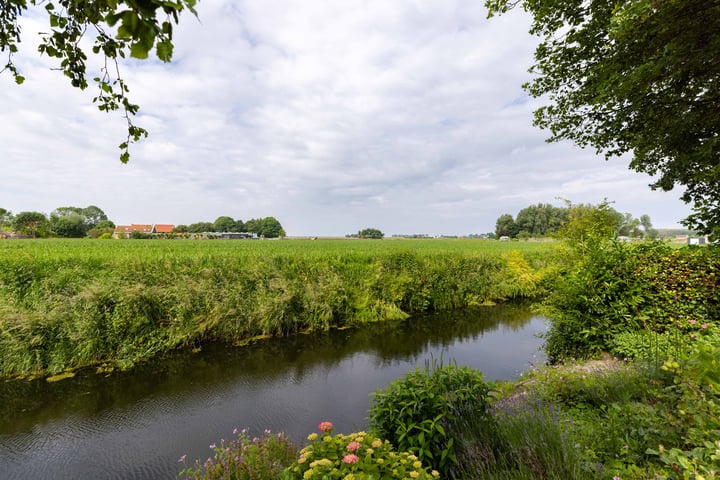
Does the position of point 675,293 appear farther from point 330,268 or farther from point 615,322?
point 330,268

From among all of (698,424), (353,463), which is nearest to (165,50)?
(353,463)

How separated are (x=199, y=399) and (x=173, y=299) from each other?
359 cm

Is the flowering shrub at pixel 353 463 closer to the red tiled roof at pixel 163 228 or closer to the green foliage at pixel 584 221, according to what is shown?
the green foliage at pixel 584 221

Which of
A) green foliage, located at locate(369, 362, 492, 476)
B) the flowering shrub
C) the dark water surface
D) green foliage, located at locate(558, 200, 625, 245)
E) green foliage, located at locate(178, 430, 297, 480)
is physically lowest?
the dark water surface

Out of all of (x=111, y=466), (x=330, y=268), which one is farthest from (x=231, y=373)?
(x=330, y=268)

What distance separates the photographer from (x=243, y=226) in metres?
104

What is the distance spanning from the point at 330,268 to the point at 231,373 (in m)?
5.67

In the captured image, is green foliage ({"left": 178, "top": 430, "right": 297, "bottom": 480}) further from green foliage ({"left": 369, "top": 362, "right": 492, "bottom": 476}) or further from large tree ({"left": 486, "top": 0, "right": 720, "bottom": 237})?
large tree ({"left": 486, "top": 0, "right": 720, "bottom": 237})

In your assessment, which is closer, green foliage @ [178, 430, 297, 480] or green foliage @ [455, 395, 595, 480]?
green foliage @ [455, 395, 595, 480]

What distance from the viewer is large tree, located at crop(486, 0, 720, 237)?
17.4 feet

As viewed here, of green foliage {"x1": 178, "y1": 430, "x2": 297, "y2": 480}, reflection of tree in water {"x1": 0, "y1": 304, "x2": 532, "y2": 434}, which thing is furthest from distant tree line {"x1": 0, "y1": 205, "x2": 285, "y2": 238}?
green foliage {"x1": 178, "y1": 430, "x2": 297, "y2": 480}

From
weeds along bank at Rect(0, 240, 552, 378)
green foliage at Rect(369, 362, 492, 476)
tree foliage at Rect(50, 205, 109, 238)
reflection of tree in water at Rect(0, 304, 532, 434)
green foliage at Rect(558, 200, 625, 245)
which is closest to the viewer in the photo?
green foliage at Rect(369, 362, 492, 476)

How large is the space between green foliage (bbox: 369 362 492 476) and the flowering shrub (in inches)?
25.9

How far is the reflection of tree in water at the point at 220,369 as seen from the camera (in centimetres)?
589
